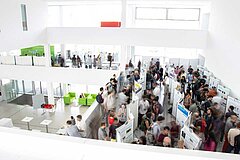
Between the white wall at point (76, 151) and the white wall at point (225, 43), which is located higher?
the white wall at point (225, 43)

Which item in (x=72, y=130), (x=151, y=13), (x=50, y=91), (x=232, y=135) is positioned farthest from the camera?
(x=151, y=13)

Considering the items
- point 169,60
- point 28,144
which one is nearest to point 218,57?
point 169,60

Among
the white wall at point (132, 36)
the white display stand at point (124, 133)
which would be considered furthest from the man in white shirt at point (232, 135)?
the white wall at point (132, 36)

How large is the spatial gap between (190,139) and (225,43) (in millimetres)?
6183

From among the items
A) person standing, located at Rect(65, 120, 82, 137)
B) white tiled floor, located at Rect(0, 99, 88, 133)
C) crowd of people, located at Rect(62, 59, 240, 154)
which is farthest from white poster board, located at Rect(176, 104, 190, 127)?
white tiled floor, located at Rect(0, 99, 88, 133)

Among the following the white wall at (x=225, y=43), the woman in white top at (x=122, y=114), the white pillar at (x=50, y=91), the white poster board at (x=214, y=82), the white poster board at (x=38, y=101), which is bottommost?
the white poster board at (x=38, y=101)

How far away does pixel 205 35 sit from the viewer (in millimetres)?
12109

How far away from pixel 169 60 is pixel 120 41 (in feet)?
13.6

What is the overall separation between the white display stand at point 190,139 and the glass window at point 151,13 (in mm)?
14071

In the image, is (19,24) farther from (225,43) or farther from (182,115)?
(225,43)

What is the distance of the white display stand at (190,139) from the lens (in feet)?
14.1

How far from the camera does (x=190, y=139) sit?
15.1 ft

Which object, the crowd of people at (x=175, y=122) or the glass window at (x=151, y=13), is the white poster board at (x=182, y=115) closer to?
the crowd of people at (x=175, y=122)

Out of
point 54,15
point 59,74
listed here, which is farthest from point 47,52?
point 54,15
